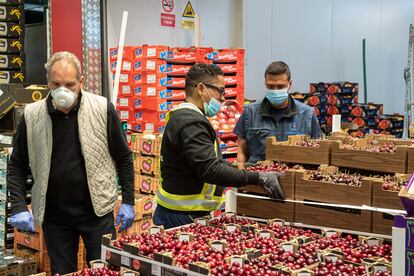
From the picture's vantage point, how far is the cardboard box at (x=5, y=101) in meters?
5.96

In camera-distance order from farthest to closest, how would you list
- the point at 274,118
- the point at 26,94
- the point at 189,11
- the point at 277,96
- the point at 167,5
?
the point at 189,11 → the point at 167,5 → the point at 26,94 → the point at 274,118 → the point at 277,96

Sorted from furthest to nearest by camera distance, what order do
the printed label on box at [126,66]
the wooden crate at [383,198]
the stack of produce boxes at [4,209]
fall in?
the printed label on box at [126,66]
the stack of produce boxes at [4,209]
the wooden crate at [383,198]

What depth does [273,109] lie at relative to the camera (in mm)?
4383

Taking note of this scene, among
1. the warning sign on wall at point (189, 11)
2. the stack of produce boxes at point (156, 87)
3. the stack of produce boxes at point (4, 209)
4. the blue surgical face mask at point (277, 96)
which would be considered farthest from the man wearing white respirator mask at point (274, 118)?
the warning sign on wall at point (189, 11)

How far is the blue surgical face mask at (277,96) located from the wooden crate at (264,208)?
3.84 feet

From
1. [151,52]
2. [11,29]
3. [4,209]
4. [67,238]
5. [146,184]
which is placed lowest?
[4,209]

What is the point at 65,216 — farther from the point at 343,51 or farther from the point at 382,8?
the point at 382,8

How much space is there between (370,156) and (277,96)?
1.27 m

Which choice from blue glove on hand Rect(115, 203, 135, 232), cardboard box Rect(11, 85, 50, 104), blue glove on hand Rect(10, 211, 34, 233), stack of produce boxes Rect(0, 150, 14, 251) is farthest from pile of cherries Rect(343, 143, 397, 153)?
cardboard box Rect(11, 85, 50, 104)

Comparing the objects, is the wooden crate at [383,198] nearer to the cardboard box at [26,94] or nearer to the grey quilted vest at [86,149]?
the grey quilted vest at [86,149]

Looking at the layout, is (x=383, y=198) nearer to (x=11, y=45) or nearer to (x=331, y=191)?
(x=331, y=191)

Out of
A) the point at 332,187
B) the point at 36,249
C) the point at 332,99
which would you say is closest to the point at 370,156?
the point at 332,187

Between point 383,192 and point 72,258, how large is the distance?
73.6 inches

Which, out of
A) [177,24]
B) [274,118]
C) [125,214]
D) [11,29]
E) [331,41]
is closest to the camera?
[125,214]
